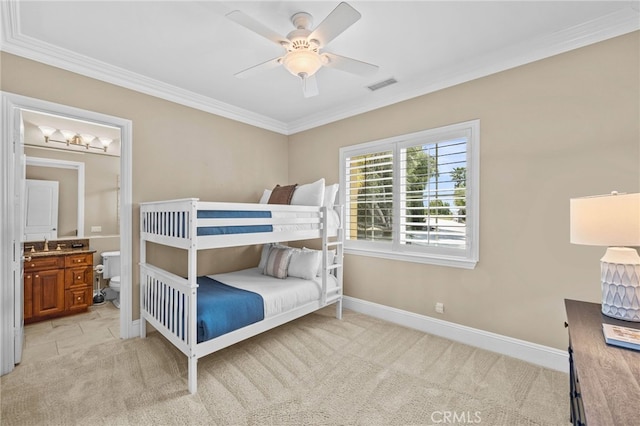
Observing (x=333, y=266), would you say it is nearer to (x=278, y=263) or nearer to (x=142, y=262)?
(x=278, y=263)

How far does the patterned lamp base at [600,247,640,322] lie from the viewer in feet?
4.46

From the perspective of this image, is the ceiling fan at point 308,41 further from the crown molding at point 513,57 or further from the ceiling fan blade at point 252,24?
the crown molding at point 513,57

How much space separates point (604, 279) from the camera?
1.45m

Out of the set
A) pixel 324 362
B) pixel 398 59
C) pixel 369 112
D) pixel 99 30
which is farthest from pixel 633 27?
pixel 99 30

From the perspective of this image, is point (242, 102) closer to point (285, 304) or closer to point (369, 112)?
point (369, 112)

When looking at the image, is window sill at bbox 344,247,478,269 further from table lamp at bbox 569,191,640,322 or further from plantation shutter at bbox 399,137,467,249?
table lamp at bbox 569,191,640,322

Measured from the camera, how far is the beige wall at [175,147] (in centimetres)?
238

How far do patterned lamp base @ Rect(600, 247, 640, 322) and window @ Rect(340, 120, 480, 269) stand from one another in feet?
3.77

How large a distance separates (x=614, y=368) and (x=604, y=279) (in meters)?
0.65

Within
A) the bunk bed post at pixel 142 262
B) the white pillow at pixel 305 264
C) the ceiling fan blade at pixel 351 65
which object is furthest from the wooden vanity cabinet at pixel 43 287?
the ceiling fan blade at pixel 351 65

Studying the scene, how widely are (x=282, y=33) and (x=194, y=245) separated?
1713 mm

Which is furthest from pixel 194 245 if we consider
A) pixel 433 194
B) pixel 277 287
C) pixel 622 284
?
pixel 622 284

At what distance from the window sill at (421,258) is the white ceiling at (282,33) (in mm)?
1692

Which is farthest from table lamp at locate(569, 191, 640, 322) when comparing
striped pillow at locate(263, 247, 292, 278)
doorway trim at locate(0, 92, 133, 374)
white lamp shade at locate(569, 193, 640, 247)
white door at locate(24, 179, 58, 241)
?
white door at locate(24, 179, 58, 241)
